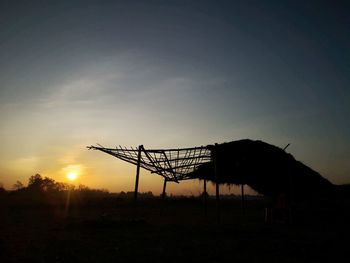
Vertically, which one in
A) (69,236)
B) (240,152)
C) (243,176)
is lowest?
(69,236)

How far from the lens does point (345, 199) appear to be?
52.3ft

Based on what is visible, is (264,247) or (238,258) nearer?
(238,258)

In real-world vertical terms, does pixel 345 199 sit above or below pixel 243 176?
below

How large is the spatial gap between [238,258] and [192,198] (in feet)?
116

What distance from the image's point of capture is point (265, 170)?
51.6 ft

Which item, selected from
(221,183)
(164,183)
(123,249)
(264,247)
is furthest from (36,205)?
(264,247)

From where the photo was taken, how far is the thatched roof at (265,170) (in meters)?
14.8

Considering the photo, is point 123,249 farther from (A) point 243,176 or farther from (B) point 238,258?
(A) point 243,176

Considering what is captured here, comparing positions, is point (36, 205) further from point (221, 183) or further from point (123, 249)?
point (123, 249)

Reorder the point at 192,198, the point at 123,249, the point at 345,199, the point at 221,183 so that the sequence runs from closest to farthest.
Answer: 1. the point at 123,249
2. the point at 345,199
3. the point at 221,183
4. the point at 192,198

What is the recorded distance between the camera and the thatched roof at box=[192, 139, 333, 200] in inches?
584

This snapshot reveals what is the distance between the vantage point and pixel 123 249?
749 centimetres

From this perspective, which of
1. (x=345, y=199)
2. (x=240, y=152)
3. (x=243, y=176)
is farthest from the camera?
Answer: (x=243, y=176)

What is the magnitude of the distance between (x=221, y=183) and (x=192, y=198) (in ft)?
75.0
